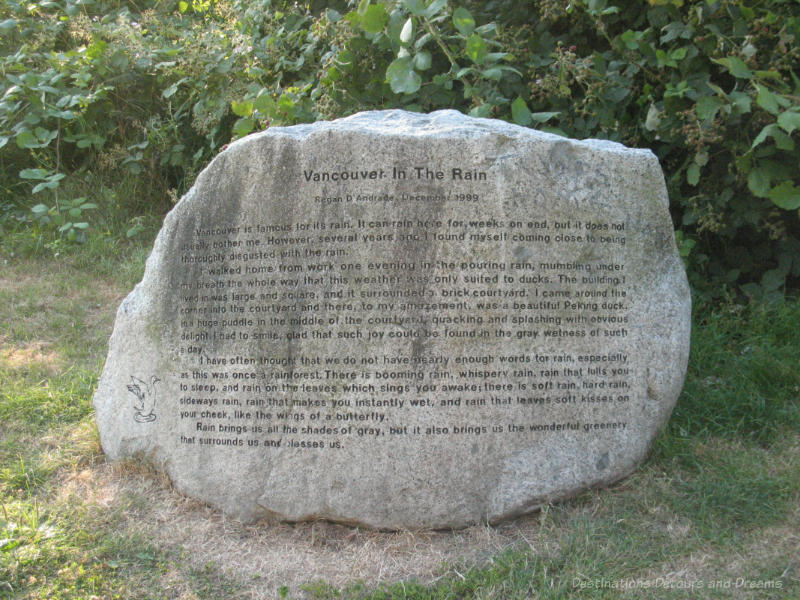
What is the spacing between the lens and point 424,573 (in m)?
2.44

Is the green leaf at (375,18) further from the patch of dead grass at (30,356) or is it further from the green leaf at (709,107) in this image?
the patch of dead grass at (30,356)

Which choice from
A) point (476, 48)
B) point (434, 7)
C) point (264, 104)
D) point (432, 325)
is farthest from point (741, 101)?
point (264, 104)

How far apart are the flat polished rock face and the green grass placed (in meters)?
0.23

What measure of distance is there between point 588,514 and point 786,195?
5.81ft

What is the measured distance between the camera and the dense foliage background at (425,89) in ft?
11.3

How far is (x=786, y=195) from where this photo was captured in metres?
3.22

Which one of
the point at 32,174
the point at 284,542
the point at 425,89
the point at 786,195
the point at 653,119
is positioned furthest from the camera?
the point at 32,174

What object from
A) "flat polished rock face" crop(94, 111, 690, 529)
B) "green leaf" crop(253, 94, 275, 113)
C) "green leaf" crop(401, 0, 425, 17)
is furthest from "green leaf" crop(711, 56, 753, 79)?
"green leaf" crop(253, 94, 275, 113)

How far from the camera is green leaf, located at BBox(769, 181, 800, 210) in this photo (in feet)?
10.5

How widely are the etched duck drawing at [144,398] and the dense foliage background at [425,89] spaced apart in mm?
1822

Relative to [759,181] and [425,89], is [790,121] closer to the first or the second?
[759,181]

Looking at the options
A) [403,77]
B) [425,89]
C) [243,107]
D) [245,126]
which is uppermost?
[403,77]

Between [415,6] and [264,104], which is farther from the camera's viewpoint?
[264,104]

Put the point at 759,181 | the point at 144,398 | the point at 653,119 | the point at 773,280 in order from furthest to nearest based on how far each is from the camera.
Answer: the point at 773,280
the point at 653,119
the point at 759,181
the point at 144,398
